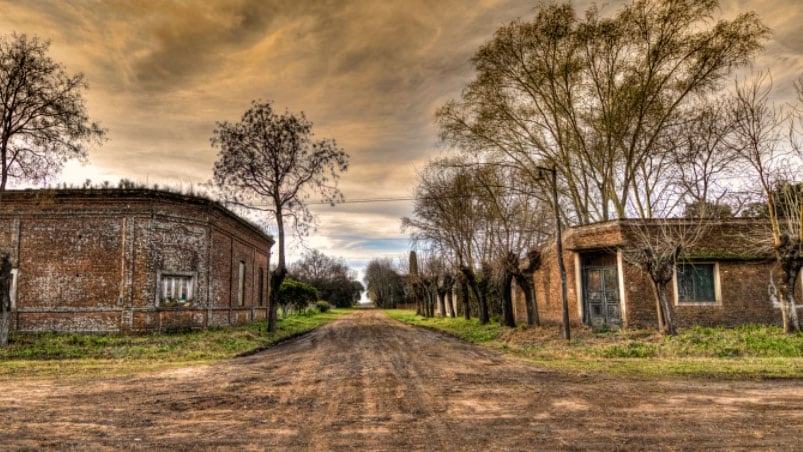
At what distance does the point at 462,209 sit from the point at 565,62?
1054 cm

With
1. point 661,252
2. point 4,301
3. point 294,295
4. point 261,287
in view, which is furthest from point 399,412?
point 294,295

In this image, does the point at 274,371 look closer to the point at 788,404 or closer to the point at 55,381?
the point at 55,381

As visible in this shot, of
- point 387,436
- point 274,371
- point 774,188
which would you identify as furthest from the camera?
point 774,188

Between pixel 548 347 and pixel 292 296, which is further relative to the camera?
pixel 292 296

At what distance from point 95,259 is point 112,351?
5.76m

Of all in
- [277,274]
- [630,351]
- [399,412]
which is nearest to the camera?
[399,412]

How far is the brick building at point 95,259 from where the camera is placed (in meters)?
18.0

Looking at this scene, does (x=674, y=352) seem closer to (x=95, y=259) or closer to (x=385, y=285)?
(x=95, y=259)

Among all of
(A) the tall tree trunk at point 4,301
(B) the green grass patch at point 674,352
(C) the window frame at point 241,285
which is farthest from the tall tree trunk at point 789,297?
(A) the tall tree trunk at point 4,301

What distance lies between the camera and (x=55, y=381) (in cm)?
937

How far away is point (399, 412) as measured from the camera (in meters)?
6.57

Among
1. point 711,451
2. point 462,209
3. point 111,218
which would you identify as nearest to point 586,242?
point 462,209

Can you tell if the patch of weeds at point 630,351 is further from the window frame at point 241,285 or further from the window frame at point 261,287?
the window frame at point 261,287

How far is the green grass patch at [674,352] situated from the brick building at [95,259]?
12.9m
